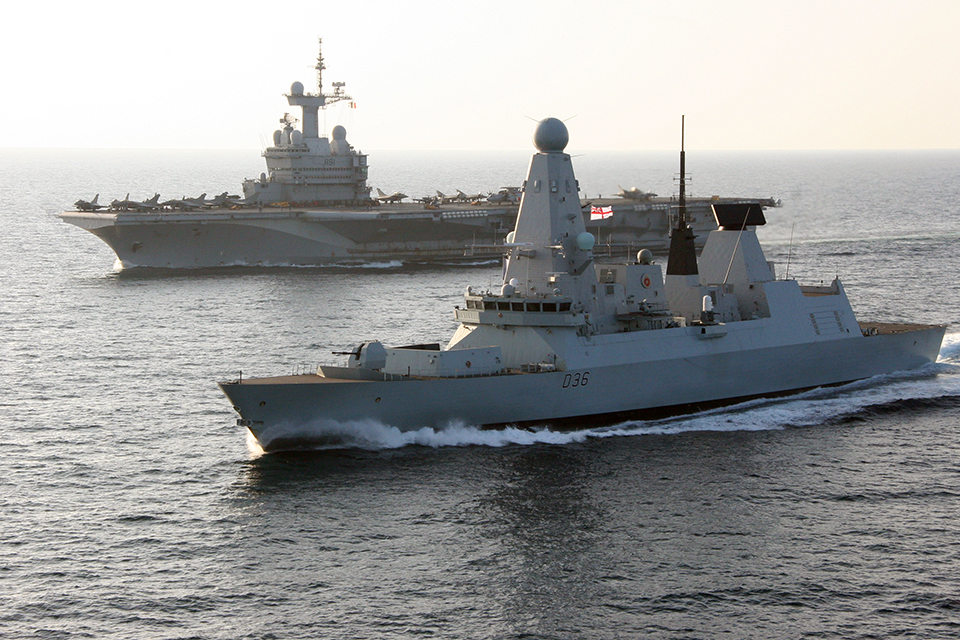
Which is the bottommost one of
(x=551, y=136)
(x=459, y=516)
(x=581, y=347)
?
(x=459, y=516)

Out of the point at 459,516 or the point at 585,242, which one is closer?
the point at 459,516

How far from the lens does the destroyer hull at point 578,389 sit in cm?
2328

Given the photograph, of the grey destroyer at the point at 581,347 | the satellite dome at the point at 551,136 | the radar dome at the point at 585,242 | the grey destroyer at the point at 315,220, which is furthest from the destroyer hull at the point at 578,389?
the grey destroyer at the point at 315,220

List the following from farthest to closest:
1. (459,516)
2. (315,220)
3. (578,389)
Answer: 1. (315,220)
2. (578,389)
3. (459,516)

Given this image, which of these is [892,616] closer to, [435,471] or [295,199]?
[435,471]

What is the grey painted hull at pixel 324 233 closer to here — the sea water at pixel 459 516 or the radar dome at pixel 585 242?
the sea water at pixel 459 516

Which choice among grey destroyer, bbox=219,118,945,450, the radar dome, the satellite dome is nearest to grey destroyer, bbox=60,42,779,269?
grey destroyer, bbox=219,118,945,450

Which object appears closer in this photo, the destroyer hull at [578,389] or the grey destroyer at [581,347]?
the destroyer hull at [578,389]

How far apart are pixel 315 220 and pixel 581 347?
35.3 meters

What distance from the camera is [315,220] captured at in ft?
192

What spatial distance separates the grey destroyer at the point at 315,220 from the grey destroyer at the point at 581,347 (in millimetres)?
20277

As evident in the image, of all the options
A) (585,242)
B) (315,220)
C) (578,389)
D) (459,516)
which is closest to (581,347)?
(578,389)

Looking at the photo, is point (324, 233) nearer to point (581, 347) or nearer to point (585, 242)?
point (585, 242)

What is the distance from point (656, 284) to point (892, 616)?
1303cm
